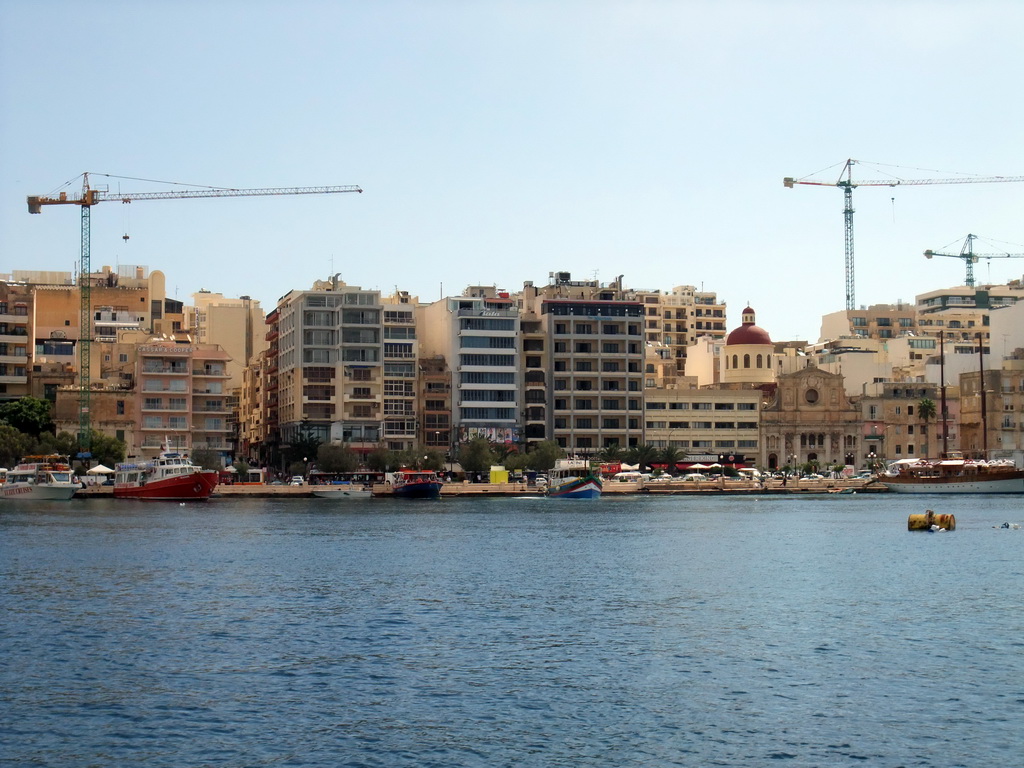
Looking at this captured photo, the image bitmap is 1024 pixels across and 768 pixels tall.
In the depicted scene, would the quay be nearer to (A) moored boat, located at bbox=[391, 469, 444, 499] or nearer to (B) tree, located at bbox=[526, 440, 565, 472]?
(A) moored boat, located at bbox=[391, 469, 444, 499]

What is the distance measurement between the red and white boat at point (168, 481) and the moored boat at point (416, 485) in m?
18.7

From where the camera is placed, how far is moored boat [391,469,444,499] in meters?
131

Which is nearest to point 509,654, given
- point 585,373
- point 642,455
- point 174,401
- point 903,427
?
point 174,401

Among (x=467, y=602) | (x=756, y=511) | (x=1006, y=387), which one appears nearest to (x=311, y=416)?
(x=756, y=511)

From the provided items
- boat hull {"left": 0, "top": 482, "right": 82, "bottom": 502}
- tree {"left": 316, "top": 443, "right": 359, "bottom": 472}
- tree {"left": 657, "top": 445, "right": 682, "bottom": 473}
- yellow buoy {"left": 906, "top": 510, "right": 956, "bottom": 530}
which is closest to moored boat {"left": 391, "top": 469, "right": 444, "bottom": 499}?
tree {"left": 316, "top": 443, "right": 359, "bottom": 472}

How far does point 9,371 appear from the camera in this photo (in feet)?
451

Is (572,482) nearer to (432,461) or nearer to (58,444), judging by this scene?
(432,461)

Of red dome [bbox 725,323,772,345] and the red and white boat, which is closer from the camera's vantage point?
the red and white boat

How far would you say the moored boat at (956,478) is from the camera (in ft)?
470

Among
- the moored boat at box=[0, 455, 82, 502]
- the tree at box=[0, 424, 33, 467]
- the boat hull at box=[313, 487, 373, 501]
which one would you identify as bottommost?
the boat hull at box=[313, 487, 373, 501]

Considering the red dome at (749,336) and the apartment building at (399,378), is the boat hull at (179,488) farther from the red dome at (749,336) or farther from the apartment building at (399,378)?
the red dome at (749,336)

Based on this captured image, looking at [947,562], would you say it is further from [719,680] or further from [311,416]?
[311,416]

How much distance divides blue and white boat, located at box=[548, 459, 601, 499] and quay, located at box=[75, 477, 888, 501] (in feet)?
9.03

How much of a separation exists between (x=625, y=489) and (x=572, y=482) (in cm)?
1139
